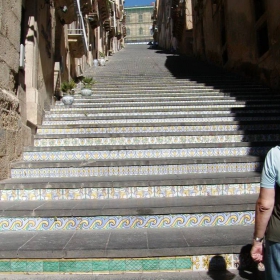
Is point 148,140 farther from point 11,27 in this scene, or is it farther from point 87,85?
point 87,85

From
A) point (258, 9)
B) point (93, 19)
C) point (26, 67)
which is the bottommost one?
point (26, 67)

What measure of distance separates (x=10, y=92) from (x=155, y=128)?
2507mm

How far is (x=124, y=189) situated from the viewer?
359cm

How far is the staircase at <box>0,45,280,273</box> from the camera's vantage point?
253 cm

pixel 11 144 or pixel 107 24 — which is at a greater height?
pixel 107 24

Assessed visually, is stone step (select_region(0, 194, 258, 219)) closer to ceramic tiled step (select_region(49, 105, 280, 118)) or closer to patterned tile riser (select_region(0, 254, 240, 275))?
patterned tile riser (select_region(0, 254, 240, 275))

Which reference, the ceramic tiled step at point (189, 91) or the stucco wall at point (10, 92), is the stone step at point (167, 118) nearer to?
the stucco wall at point (10, 92)

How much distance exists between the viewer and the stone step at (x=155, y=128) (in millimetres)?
5449

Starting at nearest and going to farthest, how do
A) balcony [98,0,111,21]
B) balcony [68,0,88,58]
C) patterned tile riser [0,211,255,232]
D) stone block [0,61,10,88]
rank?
patterned tile riser [0,211,255,232], stone block [0,61,10,88], balcony [68,0,88,58], balcony [98,0,111,21]

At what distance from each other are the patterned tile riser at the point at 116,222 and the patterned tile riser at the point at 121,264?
1.80 feet

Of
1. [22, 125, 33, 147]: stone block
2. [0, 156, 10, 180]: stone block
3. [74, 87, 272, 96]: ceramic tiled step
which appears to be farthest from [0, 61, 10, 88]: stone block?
[74, 87, 272, 96]: ceramic tiled step

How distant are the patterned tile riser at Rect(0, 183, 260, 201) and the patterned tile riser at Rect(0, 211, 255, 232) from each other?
21.0 inches

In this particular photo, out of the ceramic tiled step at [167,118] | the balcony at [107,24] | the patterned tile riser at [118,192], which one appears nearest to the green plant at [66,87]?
the ceramic tiled step at [167,118]

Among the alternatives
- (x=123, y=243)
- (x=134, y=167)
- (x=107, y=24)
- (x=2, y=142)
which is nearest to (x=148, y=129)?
(x=134, y=167)
